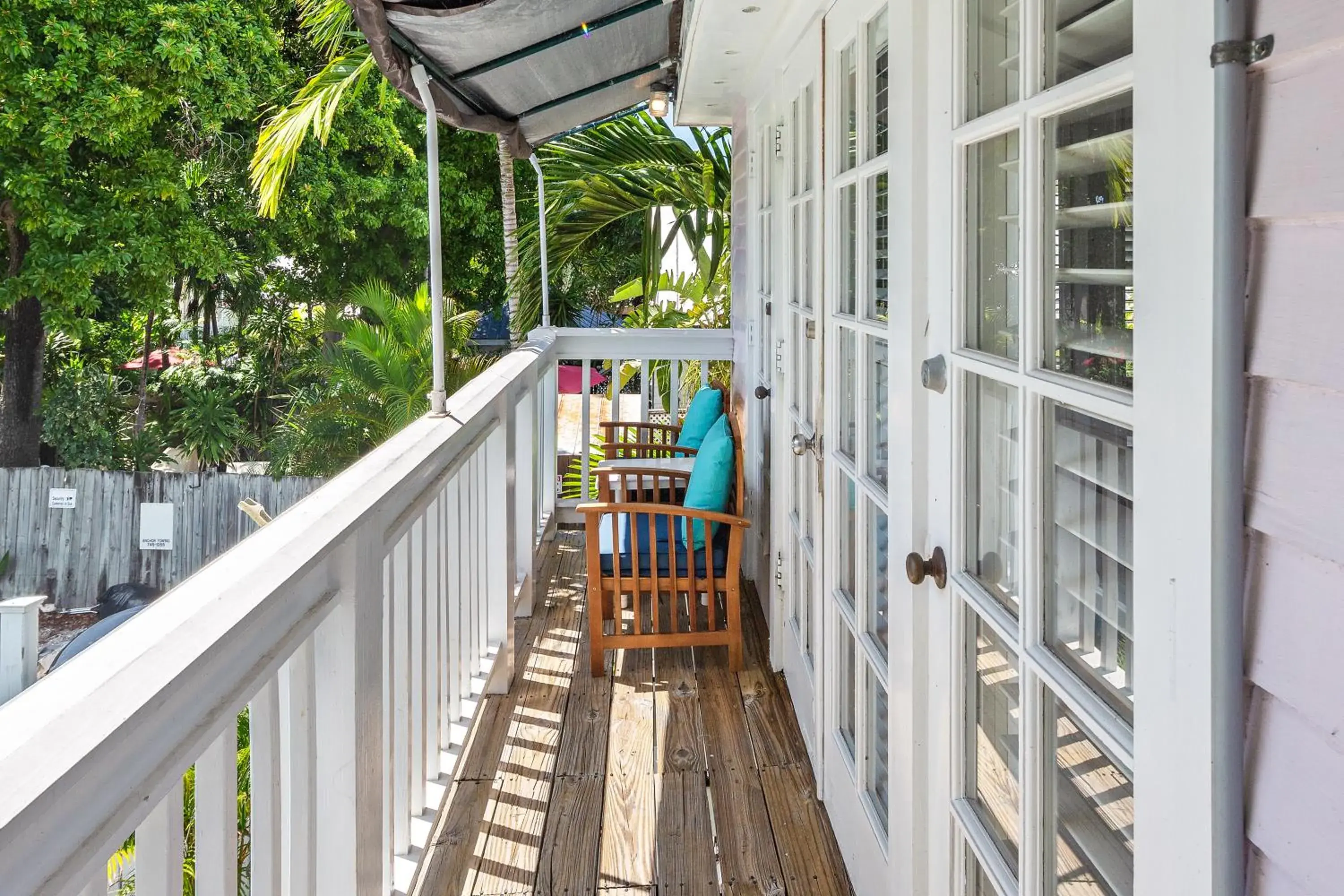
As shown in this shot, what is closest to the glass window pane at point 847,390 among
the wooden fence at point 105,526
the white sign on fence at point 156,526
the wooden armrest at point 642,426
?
the wooden armrest at point 642,426

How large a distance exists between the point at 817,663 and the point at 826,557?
0.26 m

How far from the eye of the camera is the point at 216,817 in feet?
3.33

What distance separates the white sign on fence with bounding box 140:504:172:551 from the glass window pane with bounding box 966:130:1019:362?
12928 millimetres

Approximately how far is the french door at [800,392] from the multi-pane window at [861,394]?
131 mm

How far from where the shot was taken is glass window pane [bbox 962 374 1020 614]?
1.26 metres

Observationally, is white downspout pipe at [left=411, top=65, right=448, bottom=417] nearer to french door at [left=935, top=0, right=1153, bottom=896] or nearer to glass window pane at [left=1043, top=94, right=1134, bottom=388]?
french door at [left=935, top=0, right=1153, bottom=896]

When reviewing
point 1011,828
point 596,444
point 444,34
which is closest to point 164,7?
point 596,444

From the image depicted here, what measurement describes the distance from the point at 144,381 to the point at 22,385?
1353mm

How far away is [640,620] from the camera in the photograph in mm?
3176

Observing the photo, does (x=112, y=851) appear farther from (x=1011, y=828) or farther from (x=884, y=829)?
(x=884, y=829)

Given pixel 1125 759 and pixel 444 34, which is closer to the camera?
pixel 1125 759

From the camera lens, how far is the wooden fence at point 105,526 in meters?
12.7

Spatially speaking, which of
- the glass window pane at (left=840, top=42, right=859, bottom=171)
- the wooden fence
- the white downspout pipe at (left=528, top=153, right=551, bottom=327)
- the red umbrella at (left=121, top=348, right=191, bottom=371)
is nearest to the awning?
the white downspout pipe at (left=528, top=153, right=551, bottom=327)

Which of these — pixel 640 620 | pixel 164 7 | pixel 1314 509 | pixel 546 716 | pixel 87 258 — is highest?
pixel 164 7
